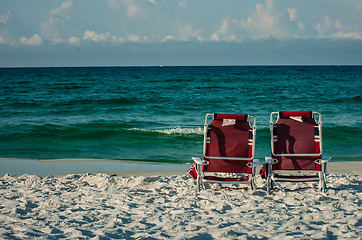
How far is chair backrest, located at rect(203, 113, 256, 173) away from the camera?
560 cm

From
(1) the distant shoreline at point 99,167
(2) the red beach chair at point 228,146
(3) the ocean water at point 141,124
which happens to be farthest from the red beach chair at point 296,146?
(3) the ocean water at point 141,124

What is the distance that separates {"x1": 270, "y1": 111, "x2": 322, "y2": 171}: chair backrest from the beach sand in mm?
396

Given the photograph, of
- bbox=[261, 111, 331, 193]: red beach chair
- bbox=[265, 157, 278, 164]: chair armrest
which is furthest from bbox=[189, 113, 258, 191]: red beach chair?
bbox=[261, 111, 331, 193]: red beach chair

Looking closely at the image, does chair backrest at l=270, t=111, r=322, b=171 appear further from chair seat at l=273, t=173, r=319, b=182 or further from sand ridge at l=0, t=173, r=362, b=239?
sand ridge at l=0, t=173, r=362, b=239

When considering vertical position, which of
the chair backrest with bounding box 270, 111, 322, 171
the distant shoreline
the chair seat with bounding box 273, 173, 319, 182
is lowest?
the distant shoreline

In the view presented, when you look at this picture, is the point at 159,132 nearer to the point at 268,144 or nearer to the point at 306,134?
the point at 268,144

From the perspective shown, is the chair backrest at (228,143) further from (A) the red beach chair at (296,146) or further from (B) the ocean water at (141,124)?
(B) the ocean water at (141,124)

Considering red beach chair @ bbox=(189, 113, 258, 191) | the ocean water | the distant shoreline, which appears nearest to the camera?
red beach chair @ bbox=(189, 113, 258, 191)

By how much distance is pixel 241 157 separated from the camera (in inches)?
221

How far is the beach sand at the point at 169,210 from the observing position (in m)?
3.96

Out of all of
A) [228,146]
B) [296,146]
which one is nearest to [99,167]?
[228,146]

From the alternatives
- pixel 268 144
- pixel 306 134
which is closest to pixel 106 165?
pixel 306 134

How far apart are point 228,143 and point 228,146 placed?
0.14 feet

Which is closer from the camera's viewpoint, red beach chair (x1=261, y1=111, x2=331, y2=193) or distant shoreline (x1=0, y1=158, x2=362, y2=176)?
red beach chair (x1=261, y1=111, x2=331, y2=193)
